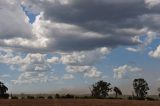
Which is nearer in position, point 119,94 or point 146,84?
point 146,84

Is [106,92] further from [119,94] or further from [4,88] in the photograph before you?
[4,88]

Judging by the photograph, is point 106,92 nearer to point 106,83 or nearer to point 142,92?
point 106,83

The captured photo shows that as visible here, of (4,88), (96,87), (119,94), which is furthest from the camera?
(119,94)

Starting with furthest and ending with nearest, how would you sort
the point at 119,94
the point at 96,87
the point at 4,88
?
the point at 119,94 < the point at 96,87 < the point at 4,88

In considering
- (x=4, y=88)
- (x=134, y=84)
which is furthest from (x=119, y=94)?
(x=4, y=88)

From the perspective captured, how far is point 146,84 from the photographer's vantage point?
176625 mm

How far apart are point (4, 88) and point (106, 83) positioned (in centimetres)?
4899

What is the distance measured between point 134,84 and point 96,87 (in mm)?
18296

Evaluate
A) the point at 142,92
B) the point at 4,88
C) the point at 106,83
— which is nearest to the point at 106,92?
the point at 106,83

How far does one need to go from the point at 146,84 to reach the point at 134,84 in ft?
18.2

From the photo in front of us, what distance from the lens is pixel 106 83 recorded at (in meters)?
178

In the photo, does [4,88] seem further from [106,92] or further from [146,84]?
[146,84]

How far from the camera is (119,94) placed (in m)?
198

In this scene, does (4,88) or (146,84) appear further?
(146,84)
